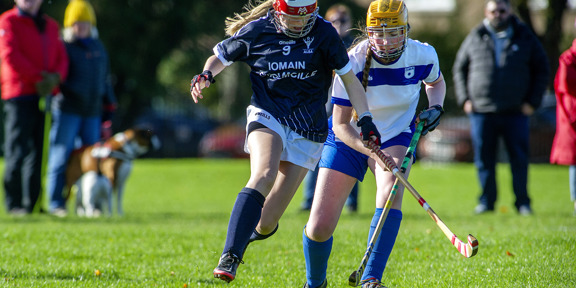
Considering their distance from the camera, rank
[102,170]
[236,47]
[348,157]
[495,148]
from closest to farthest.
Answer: [236,47]
[348,157]
[102,170]
[495,148]

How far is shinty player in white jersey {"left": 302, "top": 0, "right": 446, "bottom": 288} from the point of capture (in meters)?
4.45

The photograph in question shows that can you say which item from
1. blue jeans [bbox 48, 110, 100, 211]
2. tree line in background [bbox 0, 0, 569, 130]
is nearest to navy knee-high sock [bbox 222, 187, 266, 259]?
blue jeans [bbox 48, 110, 100, 211]

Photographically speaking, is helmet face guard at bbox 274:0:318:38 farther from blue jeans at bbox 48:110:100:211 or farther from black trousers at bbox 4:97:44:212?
blue jeans at bbox 48:110:100:211

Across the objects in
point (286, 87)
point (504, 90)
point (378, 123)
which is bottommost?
point (504, 90)

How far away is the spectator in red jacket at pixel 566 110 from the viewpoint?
314 inches

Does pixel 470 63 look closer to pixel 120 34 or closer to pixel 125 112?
pixel 120 34

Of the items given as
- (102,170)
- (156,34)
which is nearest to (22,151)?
(102,170)

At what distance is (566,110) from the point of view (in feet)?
26.7

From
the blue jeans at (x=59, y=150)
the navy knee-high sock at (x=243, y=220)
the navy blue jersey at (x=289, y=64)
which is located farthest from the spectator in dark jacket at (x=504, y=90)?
the navy knee-high sock at (x=243, y=220)

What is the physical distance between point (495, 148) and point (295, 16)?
238 inches

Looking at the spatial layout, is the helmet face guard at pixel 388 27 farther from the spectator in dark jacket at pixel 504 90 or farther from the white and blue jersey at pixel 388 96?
the spectator in dark jacket at pixel 504 90

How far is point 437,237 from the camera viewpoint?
6.78 m

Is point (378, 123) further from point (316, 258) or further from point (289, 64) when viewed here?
point (316, 258)

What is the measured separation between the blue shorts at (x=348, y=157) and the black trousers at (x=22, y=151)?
528cm
